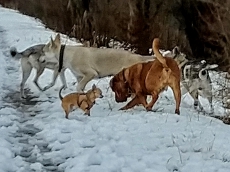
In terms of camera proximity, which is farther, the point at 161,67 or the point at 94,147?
the point at 161,67

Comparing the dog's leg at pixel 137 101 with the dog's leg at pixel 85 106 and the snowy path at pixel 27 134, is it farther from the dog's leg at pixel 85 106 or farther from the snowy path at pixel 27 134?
the snowy path at pixel 27 134

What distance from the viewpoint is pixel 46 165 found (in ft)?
17.7

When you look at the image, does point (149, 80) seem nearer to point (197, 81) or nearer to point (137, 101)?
point (137, 101)

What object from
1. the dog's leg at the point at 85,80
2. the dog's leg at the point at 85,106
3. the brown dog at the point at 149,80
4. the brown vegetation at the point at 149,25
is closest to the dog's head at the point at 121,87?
the brown dog at the point at 149,80

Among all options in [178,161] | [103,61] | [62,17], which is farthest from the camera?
[62,17]

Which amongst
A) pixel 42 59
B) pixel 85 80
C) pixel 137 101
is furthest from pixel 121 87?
pixel 42 59

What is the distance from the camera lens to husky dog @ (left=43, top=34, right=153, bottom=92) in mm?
9477

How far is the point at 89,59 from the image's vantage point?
9.54 metres

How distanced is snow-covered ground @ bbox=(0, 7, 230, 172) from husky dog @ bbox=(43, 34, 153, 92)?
2.81ft

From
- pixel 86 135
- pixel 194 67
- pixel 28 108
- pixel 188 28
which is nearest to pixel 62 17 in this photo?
pixel 188 28

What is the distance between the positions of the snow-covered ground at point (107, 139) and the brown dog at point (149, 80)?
0.79 ft

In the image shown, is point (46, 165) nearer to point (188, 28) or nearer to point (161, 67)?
point (161, 67)

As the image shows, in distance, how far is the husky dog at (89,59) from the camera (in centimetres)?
948

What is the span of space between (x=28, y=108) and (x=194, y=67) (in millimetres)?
3694
